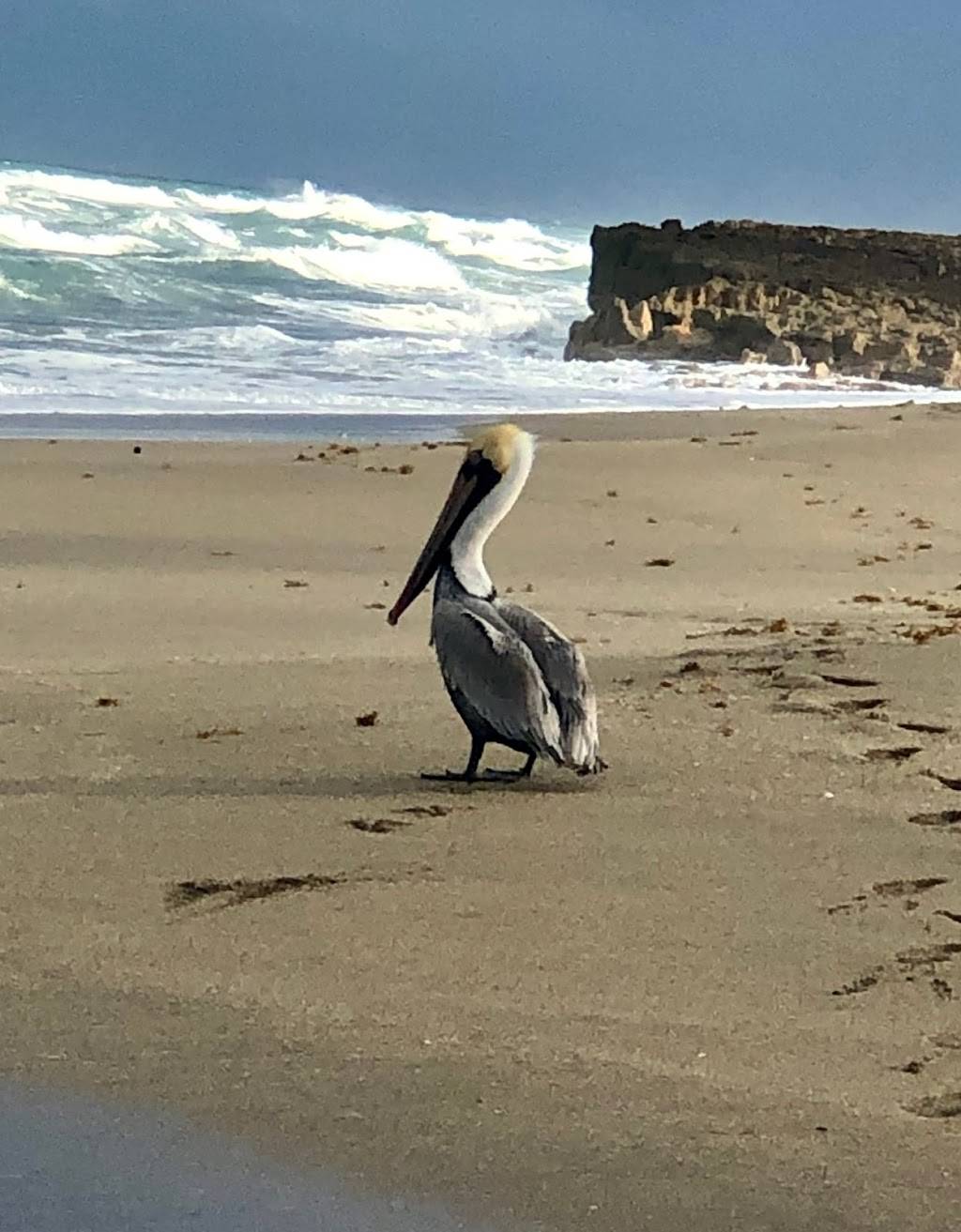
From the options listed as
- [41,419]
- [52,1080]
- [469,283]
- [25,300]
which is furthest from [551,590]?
[469,283]

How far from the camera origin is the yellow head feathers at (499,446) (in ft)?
16.6

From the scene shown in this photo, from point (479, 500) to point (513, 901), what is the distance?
1.46m

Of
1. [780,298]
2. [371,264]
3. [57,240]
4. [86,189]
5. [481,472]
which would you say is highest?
[86,189]

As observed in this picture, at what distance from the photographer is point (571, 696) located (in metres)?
4.56

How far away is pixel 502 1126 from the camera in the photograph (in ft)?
9.17

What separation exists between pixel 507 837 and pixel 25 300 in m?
22.3

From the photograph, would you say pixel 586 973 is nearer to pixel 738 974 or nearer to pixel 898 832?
pixel 738 974

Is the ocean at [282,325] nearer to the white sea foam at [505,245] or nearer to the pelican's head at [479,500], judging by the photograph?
the white sea foam at [505,245]

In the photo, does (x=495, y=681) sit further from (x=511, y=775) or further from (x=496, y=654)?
(x=511, y=775)

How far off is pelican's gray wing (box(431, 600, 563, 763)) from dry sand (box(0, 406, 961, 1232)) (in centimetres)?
17

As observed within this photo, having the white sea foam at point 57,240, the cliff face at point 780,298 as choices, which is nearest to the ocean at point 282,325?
the white sea foam at point 57,240

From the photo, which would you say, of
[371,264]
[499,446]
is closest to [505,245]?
[371,264]

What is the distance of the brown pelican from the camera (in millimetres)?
4539

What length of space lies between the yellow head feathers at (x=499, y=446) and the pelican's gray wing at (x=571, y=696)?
55 cm
